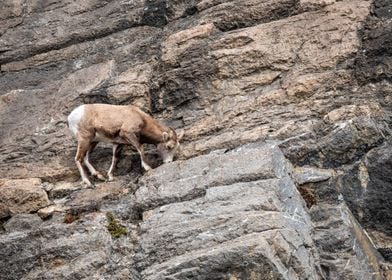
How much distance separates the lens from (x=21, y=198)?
562 inches

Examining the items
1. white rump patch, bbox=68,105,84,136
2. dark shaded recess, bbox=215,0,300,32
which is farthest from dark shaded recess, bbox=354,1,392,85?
white rump patch, bbox=68,105,84,136

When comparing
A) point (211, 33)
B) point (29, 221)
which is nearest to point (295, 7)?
point (211, 33)

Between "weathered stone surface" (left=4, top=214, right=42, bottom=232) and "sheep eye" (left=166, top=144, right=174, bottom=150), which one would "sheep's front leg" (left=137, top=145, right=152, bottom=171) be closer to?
"sheep eye" (left=166, top=144, right=174, bottom=150)

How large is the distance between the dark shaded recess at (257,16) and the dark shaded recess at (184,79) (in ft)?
2.73

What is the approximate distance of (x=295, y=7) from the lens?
16.3 meters

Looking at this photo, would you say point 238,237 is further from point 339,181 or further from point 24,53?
point 24,53

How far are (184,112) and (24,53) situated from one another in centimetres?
537

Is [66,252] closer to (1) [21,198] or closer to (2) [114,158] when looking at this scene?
(1) [21,198]

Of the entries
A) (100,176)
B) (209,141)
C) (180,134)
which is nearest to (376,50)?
(209,141)

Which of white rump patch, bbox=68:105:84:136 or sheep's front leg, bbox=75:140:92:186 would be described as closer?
sheep's front leg, bbox=75:140:92:186

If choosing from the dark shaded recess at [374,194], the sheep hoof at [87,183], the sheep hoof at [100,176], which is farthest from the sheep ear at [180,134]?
the dark shaded recess at [374,194]

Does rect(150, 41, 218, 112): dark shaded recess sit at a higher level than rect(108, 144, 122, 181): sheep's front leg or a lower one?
higher

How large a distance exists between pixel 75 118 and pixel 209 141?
2785 millimetres

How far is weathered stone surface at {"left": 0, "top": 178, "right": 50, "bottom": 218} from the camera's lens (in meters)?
14.1
